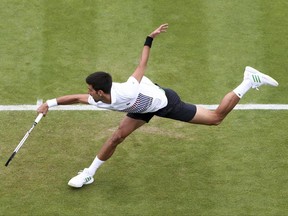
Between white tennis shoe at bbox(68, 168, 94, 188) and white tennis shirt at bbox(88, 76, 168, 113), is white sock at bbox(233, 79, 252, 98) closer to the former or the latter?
white tennis shirt at bbox(88, 76, 168, 113)

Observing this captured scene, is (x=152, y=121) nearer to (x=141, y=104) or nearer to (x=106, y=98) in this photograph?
(x=141, y=104)

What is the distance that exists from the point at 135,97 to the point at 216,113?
1771 mm

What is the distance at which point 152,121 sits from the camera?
18109 mm

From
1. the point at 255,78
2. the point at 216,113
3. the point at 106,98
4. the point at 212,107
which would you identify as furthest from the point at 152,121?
the point at 106,98

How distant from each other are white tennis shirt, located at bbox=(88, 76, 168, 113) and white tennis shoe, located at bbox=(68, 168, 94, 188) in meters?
1.29

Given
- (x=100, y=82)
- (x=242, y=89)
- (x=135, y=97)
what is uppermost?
(x=100, y=82)

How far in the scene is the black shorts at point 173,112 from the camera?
16.2m

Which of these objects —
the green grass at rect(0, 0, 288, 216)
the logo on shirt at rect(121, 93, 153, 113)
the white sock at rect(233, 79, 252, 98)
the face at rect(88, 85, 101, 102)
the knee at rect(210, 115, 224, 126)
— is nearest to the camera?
the face at rect(88, 85, 101, 102)

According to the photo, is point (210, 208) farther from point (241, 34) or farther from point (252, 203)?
point (241, 34)

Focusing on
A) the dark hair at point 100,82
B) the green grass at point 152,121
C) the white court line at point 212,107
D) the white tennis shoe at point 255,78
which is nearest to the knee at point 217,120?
the green grass at point 152,121

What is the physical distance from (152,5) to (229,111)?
485 cm

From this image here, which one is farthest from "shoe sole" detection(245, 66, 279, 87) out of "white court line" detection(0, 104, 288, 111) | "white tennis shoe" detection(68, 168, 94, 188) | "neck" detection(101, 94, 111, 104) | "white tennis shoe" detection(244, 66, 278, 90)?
"white tennis shoe" detection(68, 168, 94, 188)

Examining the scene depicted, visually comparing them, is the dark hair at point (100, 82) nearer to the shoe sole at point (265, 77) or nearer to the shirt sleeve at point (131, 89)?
the shirt sleeve at point (131, 89)

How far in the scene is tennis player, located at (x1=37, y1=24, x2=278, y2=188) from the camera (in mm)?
15492
